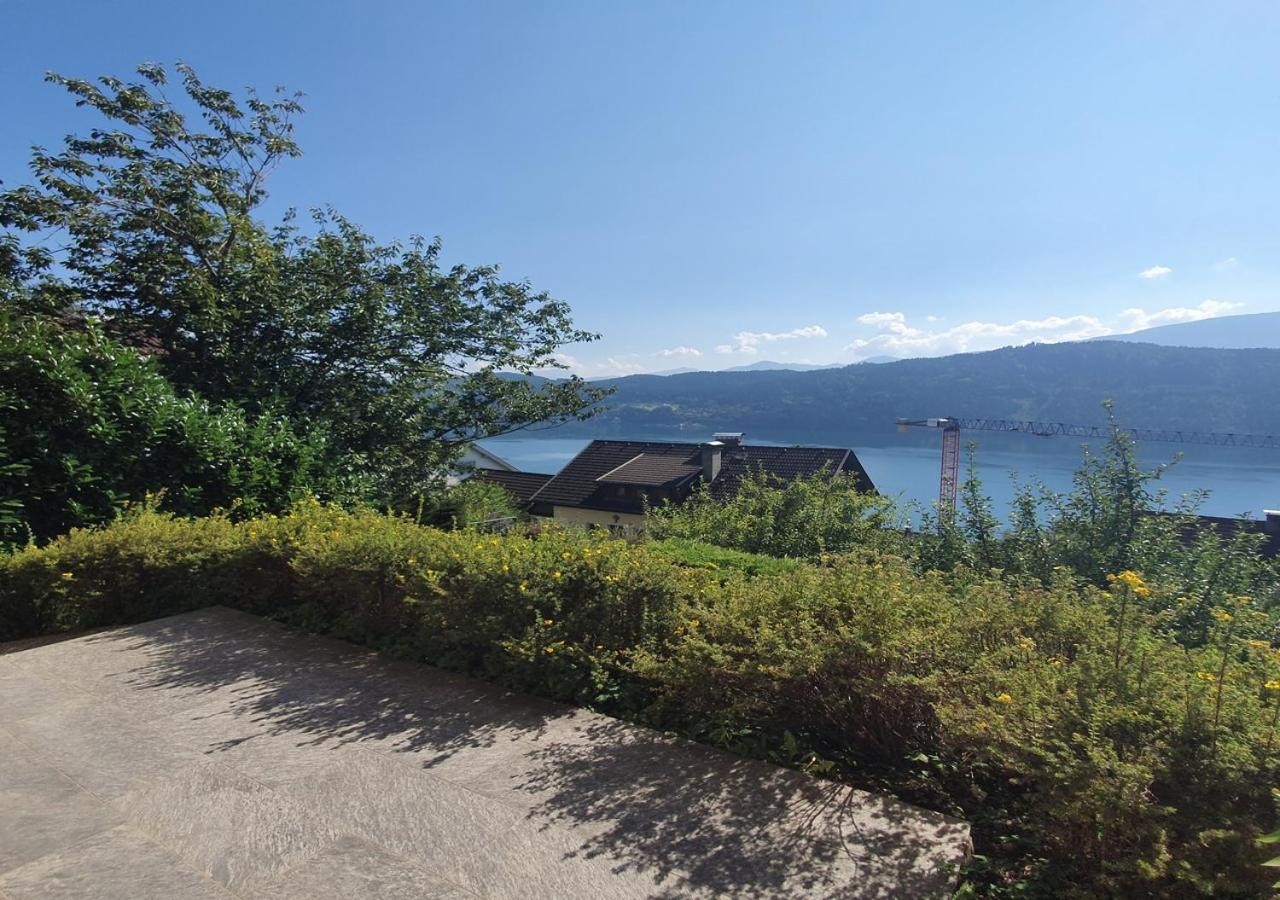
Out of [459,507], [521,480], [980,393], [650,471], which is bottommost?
[521,480]

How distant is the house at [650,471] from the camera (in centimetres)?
2677

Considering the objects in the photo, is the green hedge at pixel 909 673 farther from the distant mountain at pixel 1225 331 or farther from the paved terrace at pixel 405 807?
the distant mountain at pixel 1225 331

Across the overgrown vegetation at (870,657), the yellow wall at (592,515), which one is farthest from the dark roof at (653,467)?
the overgrown vegetation at (870,657)

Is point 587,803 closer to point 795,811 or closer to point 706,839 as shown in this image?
point 706,839

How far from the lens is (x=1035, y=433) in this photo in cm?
4709

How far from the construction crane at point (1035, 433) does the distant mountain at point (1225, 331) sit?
359 feet

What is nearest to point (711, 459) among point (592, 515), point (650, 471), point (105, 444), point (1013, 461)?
point (650, 471)

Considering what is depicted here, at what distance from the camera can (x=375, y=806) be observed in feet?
8.46

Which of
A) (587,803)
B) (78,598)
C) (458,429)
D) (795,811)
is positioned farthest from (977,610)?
(458,429)

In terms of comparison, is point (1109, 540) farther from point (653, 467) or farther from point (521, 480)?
point (521, 480)

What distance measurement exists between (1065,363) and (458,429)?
5817 cm

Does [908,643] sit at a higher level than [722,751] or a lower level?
higher

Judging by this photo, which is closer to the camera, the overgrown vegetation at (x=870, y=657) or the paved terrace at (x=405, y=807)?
the overgrown vegetation at (x=870, y=657)

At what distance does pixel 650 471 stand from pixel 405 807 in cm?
2720
